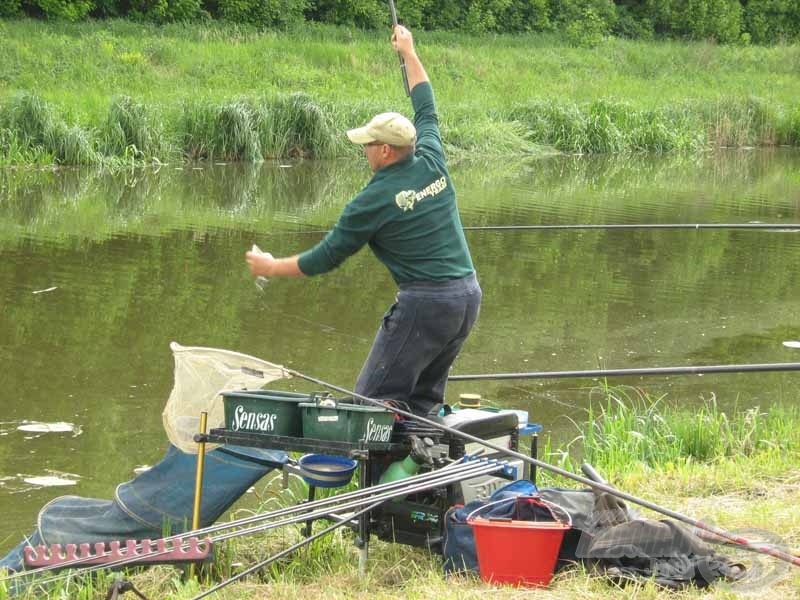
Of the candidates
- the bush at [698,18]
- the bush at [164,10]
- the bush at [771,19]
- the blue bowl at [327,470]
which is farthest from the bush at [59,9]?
the bush at [771,19]

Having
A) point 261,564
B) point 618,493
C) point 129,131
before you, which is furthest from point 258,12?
point 618,493

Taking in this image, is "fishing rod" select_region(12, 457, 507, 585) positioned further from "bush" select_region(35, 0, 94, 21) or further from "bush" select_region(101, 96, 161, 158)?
"bush" select_region(35, 0, 94, 21)

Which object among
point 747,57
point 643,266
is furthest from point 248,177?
point 747,57

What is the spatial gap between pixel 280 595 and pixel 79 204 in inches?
443

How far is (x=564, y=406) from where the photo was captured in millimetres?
7582

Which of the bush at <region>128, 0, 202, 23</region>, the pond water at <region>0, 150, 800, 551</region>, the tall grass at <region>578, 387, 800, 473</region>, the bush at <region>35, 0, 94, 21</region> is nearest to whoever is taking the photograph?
the tall grass at <region>578, 387, 800, 473</region>

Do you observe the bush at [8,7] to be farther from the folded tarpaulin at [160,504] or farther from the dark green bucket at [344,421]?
the dark green bucket at [344,421]

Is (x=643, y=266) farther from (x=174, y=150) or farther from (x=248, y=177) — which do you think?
(x=174, y=150)

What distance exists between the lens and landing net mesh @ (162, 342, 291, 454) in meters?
4.58

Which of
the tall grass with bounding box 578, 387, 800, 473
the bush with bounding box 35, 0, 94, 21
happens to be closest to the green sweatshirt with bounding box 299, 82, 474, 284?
the tall grass with bounding box 578, 387, 800, 473

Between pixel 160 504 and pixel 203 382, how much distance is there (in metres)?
0.52

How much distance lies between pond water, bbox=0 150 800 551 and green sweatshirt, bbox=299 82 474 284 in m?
1.93

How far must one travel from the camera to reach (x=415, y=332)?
4.61 m

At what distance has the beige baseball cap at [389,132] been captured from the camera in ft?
14.9
